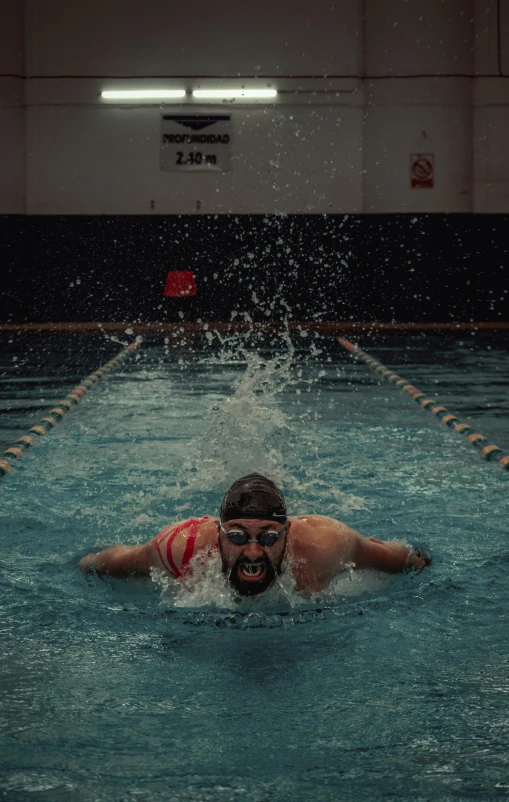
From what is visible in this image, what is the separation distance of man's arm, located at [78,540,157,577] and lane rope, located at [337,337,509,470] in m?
3.23

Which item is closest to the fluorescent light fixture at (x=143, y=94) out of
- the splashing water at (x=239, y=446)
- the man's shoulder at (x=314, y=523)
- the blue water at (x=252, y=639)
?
the splashing water at (x=239, y=446)

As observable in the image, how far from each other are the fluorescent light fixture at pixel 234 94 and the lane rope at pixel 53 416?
18.7 ft

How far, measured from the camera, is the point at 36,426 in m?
8.06

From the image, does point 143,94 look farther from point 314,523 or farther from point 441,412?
point 314,523

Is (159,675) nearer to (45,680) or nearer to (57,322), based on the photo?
(45,680)

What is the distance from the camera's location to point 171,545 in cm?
407

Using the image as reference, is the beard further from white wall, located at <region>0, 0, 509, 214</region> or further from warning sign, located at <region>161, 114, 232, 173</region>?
warning sign, located at <region>161, 114, 232, 173</region>

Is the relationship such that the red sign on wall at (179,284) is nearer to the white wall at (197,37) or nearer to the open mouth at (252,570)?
the white wall at (197,37)

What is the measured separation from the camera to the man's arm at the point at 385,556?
13.8ft

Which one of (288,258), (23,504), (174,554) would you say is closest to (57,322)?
(288,258)

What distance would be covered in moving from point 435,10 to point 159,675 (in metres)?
14.9

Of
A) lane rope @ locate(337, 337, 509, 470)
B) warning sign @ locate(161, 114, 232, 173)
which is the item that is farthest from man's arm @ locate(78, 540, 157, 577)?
warning sign @ locate(161, 114, 232, 173)

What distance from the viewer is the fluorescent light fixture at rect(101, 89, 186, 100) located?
16750 mm

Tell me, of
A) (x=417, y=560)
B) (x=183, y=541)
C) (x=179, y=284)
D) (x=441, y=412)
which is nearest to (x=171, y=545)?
(x=183, y=541)
